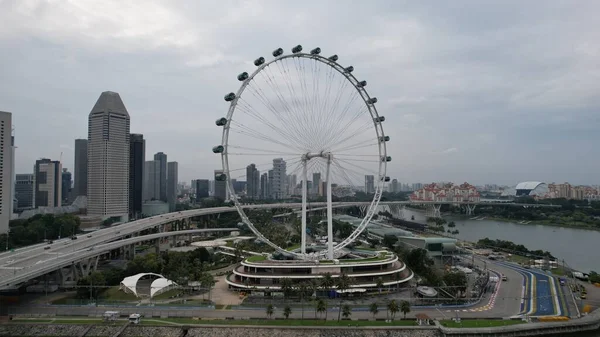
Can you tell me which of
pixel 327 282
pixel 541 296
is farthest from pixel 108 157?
pixel 541 296

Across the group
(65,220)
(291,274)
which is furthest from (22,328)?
(65,220)

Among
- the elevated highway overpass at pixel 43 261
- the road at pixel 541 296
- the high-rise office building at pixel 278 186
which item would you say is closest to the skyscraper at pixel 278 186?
the high-rise office building at pixel 278 186

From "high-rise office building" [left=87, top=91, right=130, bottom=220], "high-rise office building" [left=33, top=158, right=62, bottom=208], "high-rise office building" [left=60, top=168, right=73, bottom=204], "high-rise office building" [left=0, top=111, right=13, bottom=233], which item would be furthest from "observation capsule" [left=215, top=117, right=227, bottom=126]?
"high-rise office building" [left=60, top=168, right=73, bottom=204]

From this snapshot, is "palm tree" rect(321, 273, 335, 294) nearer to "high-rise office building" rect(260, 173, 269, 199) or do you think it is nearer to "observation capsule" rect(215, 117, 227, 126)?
"observation capsule" rect(215, 117, 227, 126)

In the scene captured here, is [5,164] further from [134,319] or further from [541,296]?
[541,296]

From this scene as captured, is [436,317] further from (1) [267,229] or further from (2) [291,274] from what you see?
(1) [267,229]

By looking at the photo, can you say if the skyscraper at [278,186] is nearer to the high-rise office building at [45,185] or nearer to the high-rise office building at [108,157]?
the high-rise office building at [108,157]
